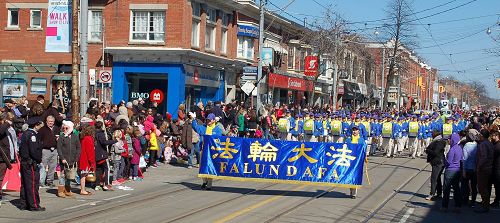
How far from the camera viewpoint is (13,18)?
3981 cm

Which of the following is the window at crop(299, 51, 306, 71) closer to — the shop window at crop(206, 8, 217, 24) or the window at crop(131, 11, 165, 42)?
the shop window at crop(206, 8, 217, 24)

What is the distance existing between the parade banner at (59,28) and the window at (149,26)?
610 inches

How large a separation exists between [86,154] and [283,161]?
15.6 feet

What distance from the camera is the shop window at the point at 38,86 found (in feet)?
126

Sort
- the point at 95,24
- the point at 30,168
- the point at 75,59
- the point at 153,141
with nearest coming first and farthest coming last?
the point at 30,168, the point at 75,59, the point at 153,141, the point at 95,24

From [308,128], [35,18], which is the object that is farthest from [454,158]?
[35,18]

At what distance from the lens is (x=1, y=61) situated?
130 ft

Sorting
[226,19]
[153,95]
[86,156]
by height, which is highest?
[226,19]

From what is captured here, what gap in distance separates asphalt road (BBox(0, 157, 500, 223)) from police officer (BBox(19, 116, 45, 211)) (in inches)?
11.8

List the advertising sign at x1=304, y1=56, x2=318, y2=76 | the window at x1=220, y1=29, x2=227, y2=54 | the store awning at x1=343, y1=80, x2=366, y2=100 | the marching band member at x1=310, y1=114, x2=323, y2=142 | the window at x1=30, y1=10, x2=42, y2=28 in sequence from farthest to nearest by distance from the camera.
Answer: the store awning at x1=343, y1=80, x2=366, y2=100 < the advertising sign at x1=304, y1=56, x2=318, y2=76 < the window at x1=220, y1=29, x2=227, y2=54 < the window at x1=30, y1=10, x2=42, y2=28 < the marching band member at x1=310, y1=114, x2=323, y2=142

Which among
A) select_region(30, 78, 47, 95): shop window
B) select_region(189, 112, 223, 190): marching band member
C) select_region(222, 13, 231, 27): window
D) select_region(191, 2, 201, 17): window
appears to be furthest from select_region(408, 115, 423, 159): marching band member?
select_region(30, 78, 47, 95): shop window

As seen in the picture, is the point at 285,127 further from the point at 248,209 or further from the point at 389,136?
the point at 248,209

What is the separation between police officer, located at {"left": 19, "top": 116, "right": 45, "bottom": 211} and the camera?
1324 centimetres

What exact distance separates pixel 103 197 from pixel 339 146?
19.0 feet
